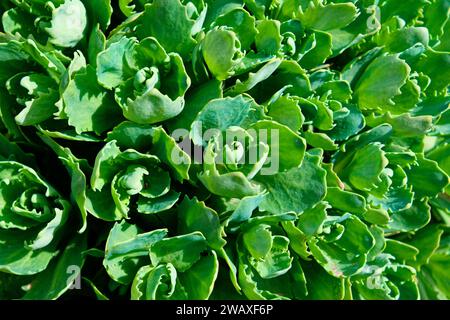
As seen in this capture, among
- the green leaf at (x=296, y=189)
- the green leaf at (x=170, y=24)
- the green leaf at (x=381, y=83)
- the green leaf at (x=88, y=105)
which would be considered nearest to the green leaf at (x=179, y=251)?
the green leaf at (x=296, y=189)

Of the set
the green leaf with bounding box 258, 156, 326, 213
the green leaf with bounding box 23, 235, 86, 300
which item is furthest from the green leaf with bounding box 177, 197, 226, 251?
the green leaf with bounding box 23, 235, 86, 300

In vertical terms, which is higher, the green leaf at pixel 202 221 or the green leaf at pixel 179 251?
the green leaf at pixel 202 221

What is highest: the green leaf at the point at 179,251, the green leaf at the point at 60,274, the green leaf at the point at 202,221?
the green leaf at the point at 202,221

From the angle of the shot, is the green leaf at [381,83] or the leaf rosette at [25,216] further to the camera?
the green leaf at [381,83]

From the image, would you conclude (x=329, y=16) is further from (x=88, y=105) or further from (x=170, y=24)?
(x=88, y=105)

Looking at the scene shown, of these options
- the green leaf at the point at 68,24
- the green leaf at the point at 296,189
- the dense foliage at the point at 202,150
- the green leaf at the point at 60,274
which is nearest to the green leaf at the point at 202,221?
the dense foliage at the point at 202,150

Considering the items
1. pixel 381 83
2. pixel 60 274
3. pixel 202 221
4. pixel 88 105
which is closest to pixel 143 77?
pixel 88 105

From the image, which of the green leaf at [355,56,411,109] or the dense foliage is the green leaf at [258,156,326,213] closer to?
the dense foliage

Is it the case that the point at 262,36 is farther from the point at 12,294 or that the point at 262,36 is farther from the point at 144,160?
the point at 12,294

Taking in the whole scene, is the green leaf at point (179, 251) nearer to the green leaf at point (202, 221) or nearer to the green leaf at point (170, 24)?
the green leaf at point (202, 221)
